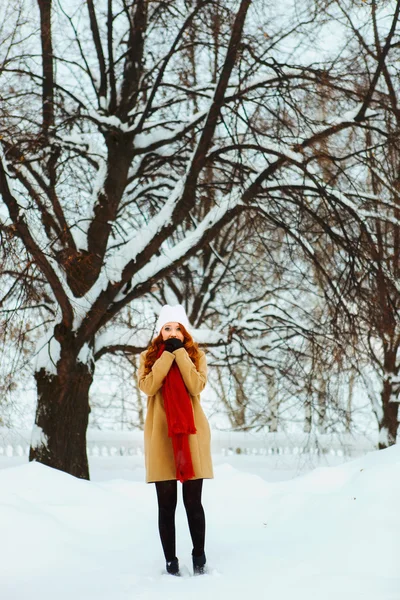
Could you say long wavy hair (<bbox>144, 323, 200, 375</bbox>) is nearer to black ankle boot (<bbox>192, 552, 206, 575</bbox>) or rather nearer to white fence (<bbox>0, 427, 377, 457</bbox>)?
black ankle boot (<bbox>192, 552, 206, 575</bbox>)

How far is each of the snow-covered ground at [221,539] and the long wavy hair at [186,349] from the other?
3.81ft

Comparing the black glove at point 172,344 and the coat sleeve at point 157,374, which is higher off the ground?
the black glove at point 172,344

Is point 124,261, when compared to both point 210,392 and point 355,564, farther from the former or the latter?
point 210,392

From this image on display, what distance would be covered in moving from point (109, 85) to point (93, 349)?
3.58 meters

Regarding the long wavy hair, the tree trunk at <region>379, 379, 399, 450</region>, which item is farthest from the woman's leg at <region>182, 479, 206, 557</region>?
the tree trunk at <region>379, 379, 399, 450</region>

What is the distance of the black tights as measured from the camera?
3725 millimetres

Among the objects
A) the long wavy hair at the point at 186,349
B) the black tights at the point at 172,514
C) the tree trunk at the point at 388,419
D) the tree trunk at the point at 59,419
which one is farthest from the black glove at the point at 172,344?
the tree trunk at the point at 388,419

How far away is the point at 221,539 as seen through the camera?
486cm

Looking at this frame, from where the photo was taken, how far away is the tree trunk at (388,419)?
39.8ft

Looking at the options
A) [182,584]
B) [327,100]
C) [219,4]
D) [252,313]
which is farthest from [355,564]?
[252,313]

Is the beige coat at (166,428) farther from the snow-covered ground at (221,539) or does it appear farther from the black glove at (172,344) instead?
the snow-covered ground at (221,539)

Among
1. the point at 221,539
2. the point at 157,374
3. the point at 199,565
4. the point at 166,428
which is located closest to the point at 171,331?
the point at 157,374

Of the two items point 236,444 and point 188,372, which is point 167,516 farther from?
point 236,444

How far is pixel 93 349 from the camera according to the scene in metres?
8.38
